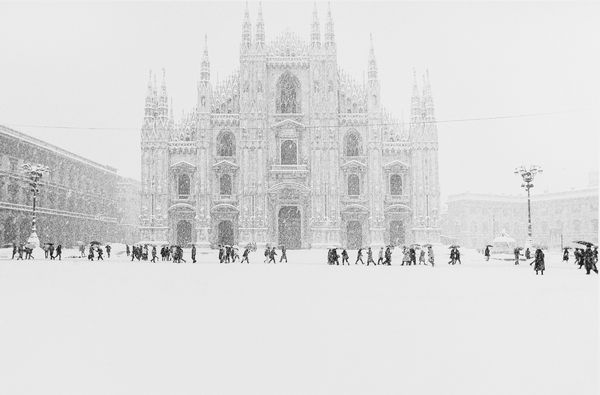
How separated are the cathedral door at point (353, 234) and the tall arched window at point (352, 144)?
5457 millimetres

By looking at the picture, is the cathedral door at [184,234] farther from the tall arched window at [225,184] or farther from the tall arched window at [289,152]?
the tall arched window at [289,152]

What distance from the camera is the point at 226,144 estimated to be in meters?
46.8

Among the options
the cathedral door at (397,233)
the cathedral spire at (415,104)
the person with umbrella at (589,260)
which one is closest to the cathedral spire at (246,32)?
the cathedral spire at (415,104)

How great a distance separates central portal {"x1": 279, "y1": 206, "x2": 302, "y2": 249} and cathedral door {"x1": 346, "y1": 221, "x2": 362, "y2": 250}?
3.83 m

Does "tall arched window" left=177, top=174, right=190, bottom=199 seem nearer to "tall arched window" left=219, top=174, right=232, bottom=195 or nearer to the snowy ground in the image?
"tall arched window" left=219, top=174, right=232, bottom=195

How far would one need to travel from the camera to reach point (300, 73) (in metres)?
46.7

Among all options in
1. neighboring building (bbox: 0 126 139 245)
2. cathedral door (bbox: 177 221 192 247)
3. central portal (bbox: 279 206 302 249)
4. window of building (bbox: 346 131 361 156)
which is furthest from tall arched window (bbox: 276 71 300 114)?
neighboring building (bbox: 0 126 139 245)

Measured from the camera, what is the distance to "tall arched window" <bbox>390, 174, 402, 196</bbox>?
47031mm

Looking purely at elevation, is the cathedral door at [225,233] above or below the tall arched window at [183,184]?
below

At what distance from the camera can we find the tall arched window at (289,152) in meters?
46.4

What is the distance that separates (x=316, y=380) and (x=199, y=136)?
40488mm

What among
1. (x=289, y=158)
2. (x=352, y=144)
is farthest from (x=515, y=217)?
(x=289, y=158)

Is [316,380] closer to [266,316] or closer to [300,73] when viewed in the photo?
[266,316]

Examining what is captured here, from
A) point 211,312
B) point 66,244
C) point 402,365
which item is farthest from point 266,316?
point 66,244
